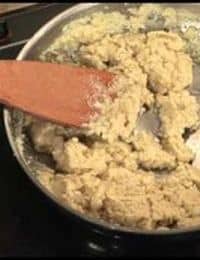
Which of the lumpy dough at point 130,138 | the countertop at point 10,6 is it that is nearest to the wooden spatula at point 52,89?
the lumpy dough at point 130,138

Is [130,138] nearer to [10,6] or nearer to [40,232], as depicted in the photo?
[40,232]

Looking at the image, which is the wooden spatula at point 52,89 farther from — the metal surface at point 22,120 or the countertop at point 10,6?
the countertop at point 10,6

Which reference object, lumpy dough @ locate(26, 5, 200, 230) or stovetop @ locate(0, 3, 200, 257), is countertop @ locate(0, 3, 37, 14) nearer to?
lumpy dough @ locate(26, 5, 200, 230)

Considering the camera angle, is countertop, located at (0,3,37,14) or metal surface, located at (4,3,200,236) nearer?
metal surface, located at (4,3,200,236)

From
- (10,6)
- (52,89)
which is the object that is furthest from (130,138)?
(10,6)

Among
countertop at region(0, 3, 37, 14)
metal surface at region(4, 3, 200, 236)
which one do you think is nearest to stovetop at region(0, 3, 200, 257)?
metal surface at region(4, 3, 200, 236)

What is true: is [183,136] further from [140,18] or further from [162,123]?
[140,18]
